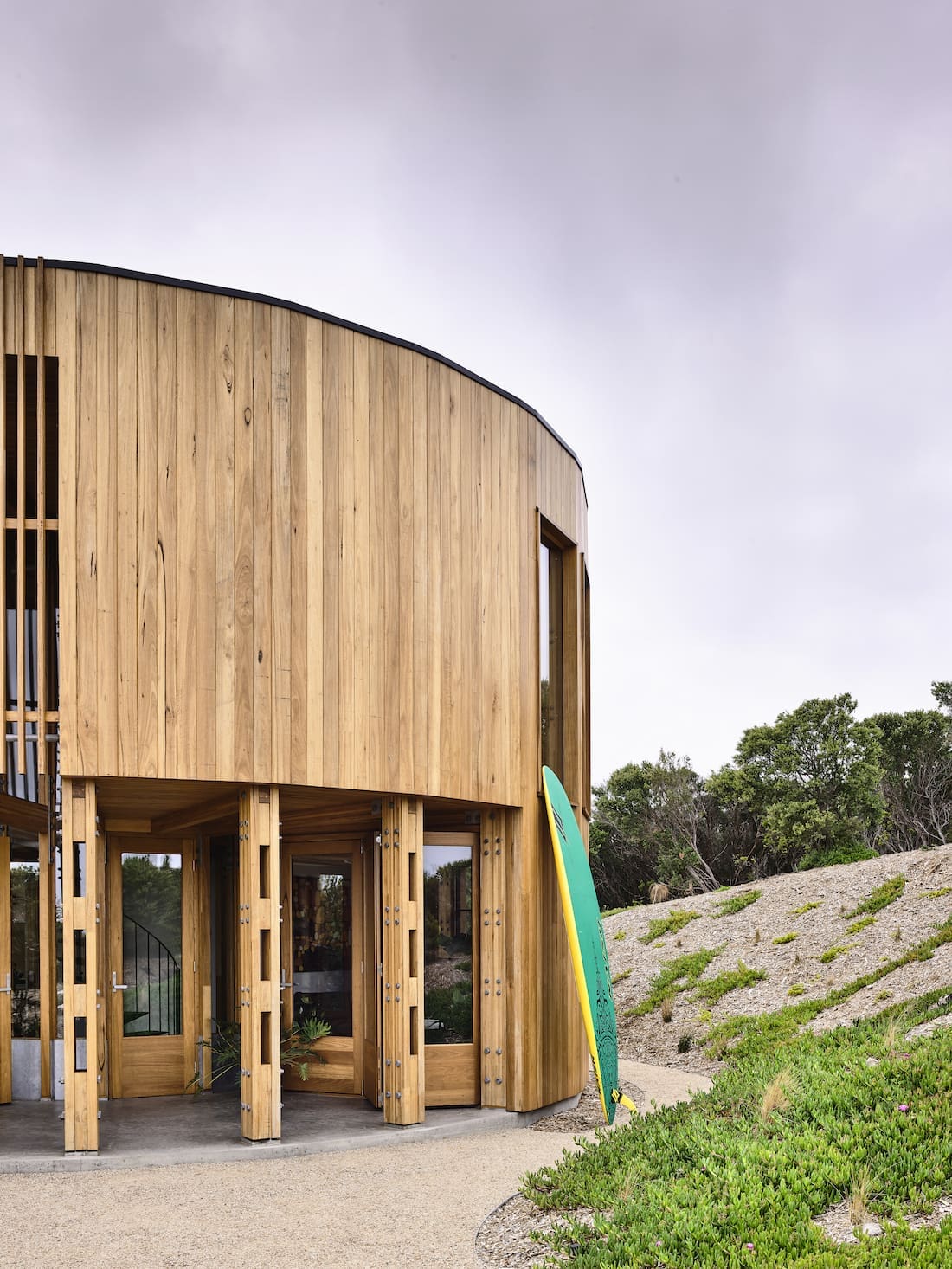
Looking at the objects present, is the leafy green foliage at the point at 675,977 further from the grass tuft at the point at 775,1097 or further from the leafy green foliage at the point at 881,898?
the grass tuft at the point at 775,1097

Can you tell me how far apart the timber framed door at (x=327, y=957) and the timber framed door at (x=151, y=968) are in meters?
1.07

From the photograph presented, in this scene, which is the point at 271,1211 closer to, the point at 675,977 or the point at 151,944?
the point at 151,944

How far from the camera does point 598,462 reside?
3938cm

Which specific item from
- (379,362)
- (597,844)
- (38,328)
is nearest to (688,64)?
(379,362)

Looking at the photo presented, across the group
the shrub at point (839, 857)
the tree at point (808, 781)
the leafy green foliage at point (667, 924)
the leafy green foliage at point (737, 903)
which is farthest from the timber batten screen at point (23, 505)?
the tree at point (808, 781)

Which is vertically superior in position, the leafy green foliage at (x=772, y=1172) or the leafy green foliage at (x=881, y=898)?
the leafy green foliage at (x=772, y=1172)

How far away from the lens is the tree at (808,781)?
29391 mm

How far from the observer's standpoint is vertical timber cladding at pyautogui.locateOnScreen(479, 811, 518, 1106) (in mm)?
9773

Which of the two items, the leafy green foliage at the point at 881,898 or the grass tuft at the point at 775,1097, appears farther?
the leafy green foliage at the point at 881,898

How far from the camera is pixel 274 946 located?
8391 mm

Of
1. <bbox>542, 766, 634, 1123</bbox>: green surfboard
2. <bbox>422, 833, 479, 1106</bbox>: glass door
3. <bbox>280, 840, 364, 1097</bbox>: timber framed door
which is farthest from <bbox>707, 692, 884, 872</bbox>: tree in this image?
<bbox>422, 833, 479, 1106</bbox>: glass door

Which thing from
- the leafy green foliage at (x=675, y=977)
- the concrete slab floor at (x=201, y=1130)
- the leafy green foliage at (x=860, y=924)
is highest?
the leafy green foliage at (x=860, y=924)

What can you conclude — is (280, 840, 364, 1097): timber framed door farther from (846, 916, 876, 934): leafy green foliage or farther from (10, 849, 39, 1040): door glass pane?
(846, 916, 876, 934): leafy green foliage

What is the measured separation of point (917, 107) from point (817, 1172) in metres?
14.2
